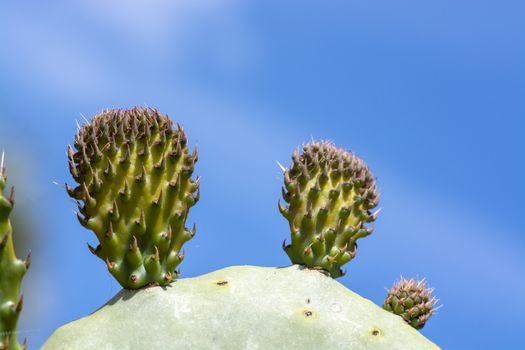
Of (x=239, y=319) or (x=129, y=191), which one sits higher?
(x=129, y=191)

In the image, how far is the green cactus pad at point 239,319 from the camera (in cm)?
365

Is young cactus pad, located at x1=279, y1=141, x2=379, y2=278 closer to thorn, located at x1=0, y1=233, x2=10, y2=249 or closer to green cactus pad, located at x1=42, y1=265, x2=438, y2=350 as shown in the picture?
green cactus pad, located at x1=42, y1=265, x2=438, y2=350

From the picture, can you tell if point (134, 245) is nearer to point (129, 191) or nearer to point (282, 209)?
point (129, 191)

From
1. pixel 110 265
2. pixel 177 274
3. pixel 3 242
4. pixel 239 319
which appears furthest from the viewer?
pixel 177 274

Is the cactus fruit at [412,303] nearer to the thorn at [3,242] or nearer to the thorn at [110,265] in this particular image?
the thorn at [110,265]

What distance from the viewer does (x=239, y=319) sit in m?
3.75

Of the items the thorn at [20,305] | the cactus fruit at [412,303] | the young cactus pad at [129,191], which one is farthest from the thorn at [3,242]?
the cactus fruit at [412,303]

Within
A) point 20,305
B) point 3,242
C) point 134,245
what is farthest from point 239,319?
point 3,242

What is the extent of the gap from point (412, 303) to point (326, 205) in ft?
3.06

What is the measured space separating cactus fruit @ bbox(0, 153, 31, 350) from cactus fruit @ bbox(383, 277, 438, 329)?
2404 mm

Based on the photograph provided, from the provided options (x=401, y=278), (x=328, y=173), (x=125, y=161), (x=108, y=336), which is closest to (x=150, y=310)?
(x=108, y=336)

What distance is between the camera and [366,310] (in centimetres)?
405

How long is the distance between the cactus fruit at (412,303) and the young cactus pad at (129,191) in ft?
4.96

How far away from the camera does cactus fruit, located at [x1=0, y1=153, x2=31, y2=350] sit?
3098 mm
